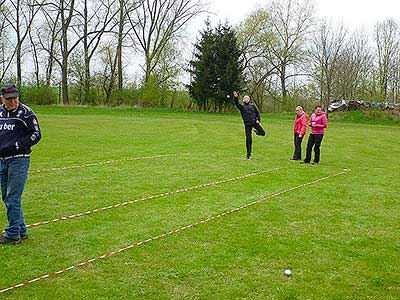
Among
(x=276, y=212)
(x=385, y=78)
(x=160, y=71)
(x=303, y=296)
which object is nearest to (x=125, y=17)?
(x=160, y=71)

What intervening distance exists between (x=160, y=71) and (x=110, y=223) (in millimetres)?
37675

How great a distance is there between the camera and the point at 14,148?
559cm

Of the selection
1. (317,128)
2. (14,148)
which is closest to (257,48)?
(317,128)

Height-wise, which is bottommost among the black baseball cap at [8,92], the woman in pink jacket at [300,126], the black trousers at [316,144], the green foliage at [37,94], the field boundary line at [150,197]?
the field boundary line at [150,197]

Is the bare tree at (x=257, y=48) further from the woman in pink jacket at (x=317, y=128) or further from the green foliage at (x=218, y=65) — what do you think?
the woman in pink jacket at (x=317, y=128)

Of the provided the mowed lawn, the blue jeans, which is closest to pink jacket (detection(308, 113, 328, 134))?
the mowed lawn

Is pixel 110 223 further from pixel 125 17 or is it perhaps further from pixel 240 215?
pixel 125 17

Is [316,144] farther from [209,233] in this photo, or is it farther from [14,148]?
[14,148]

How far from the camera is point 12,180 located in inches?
223

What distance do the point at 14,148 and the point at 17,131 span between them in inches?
8.8

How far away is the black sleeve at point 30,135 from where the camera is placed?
564cm

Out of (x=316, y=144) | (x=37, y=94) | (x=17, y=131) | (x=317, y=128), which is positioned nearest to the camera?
(x=17, y=131)

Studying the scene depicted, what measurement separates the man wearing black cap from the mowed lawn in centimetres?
32

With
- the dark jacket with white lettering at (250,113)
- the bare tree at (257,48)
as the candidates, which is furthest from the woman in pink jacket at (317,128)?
the bare tree at (257,48)
